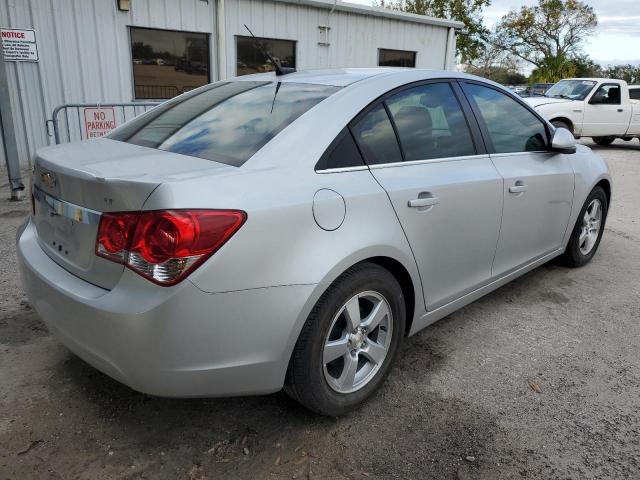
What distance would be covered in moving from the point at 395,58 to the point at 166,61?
607cm

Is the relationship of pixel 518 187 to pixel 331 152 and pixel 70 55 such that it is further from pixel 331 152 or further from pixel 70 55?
pixel 70 55

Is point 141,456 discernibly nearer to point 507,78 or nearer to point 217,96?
point 217,96

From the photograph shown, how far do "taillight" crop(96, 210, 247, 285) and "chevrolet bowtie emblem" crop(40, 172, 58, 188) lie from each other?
1.83ft

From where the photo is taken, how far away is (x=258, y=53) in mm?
10852

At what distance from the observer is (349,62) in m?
12.2

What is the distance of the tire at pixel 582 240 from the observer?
437 cm

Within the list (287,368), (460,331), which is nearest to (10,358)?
(287,368)

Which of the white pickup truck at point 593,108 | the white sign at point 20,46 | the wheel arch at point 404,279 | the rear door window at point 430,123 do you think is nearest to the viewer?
the wheel arch at point 404,279

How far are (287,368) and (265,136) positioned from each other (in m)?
1.00

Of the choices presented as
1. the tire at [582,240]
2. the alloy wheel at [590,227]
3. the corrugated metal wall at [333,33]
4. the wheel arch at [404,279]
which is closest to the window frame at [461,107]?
the wheel arch at [404,279]

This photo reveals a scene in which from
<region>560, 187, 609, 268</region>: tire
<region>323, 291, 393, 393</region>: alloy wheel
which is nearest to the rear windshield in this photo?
<region>323, 291, 393, 393</region>: alloy wheel

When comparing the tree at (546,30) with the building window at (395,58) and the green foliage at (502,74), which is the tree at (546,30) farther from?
the building window at (395,58)

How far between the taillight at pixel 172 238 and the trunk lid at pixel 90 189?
76 mm

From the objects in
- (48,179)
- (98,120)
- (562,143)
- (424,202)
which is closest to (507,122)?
(562,143)
